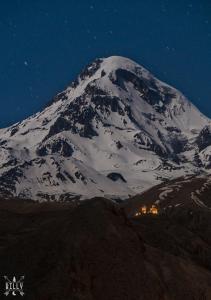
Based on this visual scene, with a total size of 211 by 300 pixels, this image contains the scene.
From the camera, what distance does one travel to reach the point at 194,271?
4272 cm

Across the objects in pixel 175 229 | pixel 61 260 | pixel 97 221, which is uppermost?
pixel 175 229

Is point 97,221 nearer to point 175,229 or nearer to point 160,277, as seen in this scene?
point 160,277

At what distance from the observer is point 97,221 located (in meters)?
39.9

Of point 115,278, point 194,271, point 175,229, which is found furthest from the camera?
point 175,229

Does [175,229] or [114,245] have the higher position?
[175,229]

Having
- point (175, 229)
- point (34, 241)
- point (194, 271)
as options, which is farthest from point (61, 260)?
point (175, 229)

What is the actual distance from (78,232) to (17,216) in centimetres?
3759

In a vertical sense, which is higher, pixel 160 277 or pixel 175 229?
pixel 175 229

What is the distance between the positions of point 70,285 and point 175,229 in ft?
118

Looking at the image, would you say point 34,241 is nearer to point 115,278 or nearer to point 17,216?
point 115,278

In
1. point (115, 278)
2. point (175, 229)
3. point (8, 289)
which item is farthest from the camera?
point (175, 229)

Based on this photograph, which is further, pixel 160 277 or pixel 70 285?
pixel 160 277

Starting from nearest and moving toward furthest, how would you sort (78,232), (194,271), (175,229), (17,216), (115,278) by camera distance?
(115,278) → (78,232) → (194,271) → (175,229) → (17,216)

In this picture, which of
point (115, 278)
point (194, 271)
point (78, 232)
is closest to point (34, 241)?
point (78, 232)
